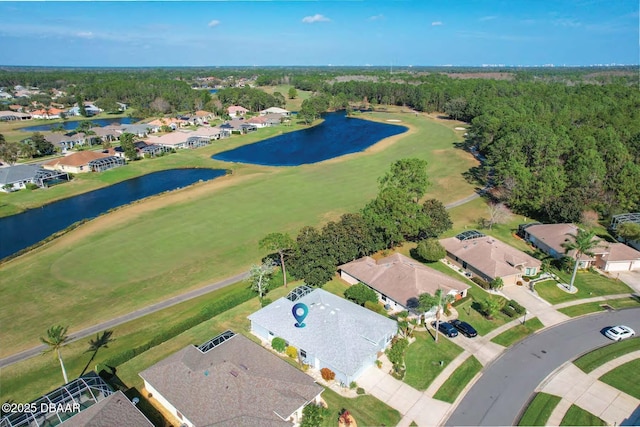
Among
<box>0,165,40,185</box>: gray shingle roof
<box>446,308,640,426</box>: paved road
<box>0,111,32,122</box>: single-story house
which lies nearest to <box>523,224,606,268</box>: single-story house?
<box>446,308,640,426</box>: paved road

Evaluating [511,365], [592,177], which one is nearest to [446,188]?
[592,177]

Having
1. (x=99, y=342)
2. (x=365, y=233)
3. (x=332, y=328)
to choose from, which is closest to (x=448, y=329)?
(x=332, y=328)

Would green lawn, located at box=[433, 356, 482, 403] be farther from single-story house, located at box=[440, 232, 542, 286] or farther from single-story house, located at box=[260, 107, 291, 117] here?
single-story house, located at box=[260, 107, 291, 117]

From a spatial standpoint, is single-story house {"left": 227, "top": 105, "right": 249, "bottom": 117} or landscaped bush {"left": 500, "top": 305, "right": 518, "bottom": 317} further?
single-story house {"left": 227, "top": 105, "right": 249, "bottom": 117}

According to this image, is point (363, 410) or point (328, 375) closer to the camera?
point (363, 410)

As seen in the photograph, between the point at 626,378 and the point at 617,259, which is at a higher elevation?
the point at 617,259

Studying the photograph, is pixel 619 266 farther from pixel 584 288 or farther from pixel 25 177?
pixel 25 177

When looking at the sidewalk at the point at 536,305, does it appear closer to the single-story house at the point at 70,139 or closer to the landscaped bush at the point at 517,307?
the landscaped bush at the point at 517,307
